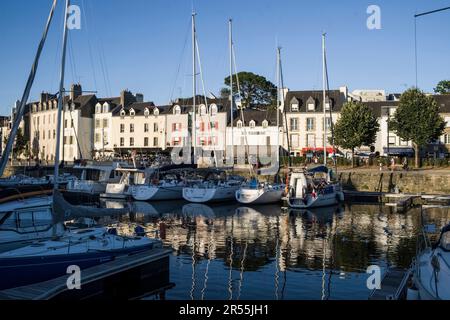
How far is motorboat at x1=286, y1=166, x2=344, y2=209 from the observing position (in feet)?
132

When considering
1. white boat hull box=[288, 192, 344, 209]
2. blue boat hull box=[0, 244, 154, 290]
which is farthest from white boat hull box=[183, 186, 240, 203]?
blue boat hull box=[0, 244, 154, 290]

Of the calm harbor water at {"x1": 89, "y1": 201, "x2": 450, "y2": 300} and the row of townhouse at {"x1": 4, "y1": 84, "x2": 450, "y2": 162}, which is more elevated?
the row of townhouse at {"x1": 4, "y1": 84, "x2": 450, "y2": 162}

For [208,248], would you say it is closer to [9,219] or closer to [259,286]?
[259,286]

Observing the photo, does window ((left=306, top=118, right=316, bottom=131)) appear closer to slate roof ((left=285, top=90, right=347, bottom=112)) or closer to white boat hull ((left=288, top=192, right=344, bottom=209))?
slate roof ((left=285, top=90, right=347, bottom=112))

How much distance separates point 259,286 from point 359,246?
9.12 metres

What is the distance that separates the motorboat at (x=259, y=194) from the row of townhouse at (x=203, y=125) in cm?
2114

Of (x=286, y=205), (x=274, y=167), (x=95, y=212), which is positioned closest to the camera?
(x=95, y=212)

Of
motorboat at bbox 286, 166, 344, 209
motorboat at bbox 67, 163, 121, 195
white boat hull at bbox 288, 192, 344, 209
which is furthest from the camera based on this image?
motorboat at bbox 67, 163, 121, 195

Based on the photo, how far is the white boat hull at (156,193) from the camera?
46719 mm

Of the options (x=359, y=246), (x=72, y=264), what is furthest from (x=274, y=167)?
(x=72, y=264)

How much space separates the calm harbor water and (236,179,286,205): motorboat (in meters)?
1.92

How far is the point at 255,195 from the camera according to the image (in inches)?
1699
